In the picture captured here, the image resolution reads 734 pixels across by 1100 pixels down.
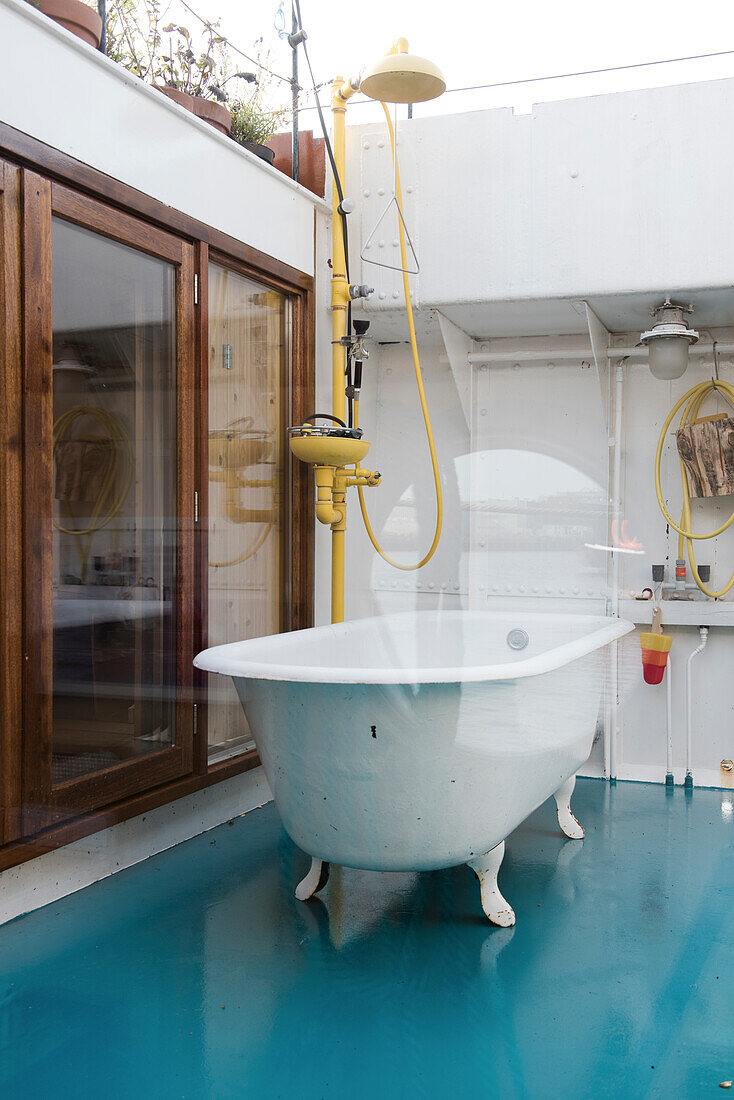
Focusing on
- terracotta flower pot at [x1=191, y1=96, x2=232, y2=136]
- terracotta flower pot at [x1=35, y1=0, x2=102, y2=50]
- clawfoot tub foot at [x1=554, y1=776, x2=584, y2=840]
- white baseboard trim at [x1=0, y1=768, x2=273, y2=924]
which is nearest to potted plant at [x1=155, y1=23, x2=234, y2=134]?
terracotta flower pot at [x1=191, y1=96, x2=232, y2=136]

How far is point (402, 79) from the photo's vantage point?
1.89m

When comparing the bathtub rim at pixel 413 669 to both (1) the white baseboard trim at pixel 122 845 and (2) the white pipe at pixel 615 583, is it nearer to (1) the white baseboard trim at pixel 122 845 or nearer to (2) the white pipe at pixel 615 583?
(2) the white pipe at pixel 615 583

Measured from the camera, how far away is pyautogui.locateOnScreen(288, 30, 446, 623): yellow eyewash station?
1.95 m

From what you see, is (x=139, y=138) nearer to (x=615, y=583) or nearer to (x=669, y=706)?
(x=615, y=583)

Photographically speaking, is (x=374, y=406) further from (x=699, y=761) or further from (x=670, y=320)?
(x=699, y=761)

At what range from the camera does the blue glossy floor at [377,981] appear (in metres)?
Result: 1.39

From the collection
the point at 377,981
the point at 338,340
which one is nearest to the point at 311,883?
the point at 377,981

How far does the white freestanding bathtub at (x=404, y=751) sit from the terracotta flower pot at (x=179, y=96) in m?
1.42

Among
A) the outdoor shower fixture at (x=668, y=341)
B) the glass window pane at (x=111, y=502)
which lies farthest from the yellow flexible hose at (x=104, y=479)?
the outdoor shower fixture at (x=668, y=341)

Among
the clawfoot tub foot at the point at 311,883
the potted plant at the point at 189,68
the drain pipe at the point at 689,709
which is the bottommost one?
the clawfoot tub foot at the point at 311,883

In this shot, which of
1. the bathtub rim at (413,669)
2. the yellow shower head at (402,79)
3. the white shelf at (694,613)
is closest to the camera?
the bathtub rim at (413,669)

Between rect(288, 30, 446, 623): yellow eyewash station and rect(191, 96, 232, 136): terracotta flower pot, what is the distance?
341 mm

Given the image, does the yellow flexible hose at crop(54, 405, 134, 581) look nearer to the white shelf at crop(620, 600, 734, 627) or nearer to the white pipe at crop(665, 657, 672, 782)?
the white shelf at crop(620, 600, 734, 627)

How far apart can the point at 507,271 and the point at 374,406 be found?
→ 0.62 metres
